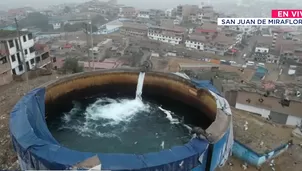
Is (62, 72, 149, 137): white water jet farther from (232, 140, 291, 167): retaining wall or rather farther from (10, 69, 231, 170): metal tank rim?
(232, 140, 291, 167): retaining wall

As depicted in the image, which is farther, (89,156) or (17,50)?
(17,50)

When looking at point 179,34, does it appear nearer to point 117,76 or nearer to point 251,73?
point 251,73

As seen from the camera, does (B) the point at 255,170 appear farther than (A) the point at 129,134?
No

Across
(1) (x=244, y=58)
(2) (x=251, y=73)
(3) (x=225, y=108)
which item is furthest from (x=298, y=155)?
(1) (x=244, y=58)

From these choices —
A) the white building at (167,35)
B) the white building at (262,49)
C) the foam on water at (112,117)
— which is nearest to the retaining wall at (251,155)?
the foam on water at (112,117)

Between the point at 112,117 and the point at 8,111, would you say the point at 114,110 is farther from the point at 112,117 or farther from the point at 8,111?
the point at 8,111

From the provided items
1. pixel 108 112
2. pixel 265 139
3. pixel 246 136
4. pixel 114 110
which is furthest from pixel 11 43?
pixel 265 139

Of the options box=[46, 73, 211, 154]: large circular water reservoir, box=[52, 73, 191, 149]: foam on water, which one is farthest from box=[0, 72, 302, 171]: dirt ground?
box=[52, 73, 191, 149]: foam on water
